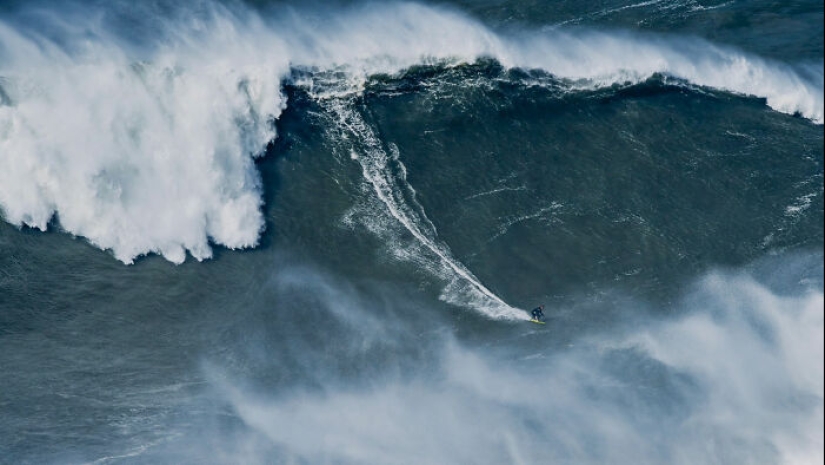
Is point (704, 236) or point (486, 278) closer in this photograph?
point (486, 278)

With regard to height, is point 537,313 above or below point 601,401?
above

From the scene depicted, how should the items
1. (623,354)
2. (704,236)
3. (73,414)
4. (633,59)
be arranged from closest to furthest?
(73,414)
(623,354)
(704,236)
(633,59)

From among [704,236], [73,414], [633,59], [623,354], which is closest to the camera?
[73,414]

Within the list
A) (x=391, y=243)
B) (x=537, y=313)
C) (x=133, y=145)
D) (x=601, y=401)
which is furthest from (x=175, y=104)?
(x=601, y=401)

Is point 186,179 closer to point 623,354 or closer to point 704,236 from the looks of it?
point 623,354

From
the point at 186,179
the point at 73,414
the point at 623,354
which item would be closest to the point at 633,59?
the point at 623,354

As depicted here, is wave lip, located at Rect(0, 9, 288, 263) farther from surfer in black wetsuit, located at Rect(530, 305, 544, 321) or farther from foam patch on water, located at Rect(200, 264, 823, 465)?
surfer in black wetsuit, located at Rect(530, 305, 544, 321)

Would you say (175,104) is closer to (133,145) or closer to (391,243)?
(133,145)

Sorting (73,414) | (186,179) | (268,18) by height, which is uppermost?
(268,18)
